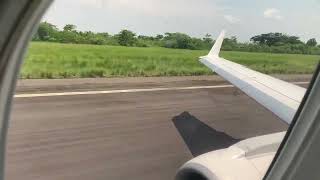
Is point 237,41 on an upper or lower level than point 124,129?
upper

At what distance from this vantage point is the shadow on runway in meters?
3.63

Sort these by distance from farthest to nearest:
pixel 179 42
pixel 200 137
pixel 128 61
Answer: pixel 200 137 < pixel 128 61 < pixel 179 42

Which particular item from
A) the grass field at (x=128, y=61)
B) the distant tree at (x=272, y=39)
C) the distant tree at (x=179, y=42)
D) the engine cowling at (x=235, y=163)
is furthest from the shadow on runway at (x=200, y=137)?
the distant tree at (x=272, y=39)

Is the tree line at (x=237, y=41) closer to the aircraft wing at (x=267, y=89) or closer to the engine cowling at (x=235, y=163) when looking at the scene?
the engine cowling at (x=235, y=163)

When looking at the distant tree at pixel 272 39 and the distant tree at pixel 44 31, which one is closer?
the distant tree at pixel 44 31

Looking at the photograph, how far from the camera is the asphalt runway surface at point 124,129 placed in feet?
11.2

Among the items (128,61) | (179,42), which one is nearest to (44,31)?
(179,42)

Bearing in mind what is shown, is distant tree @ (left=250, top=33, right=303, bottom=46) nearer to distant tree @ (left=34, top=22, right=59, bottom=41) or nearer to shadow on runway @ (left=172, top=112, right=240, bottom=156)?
distant tree @ (left=34, top=22, right=59, bottom=41)

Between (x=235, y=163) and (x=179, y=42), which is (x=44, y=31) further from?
(x=179, y=42)

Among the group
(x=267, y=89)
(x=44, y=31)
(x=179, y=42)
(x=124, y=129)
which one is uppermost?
(x=44, y=31)

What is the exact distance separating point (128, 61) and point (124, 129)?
796 mm

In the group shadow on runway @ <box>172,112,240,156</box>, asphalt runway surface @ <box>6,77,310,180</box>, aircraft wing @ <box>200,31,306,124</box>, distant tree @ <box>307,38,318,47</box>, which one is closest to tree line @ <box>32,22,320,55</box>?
distant tree @ <box>307,38,318,47</box>

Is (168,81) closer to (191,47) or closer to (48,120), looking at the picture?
(48,120)

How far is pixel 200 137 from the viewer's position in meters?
3.95
